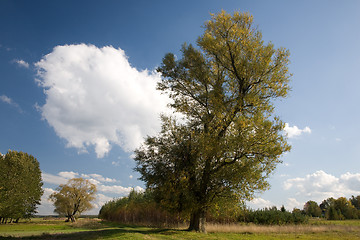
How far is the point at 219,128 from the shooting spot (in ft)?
66.7

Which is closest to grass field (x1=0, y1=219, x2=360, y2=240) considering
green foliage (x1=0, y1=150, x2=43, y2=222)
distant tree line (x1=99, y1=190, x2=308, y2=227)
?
distant tree line (x1=99, y1=190, x2=308, y2=227)

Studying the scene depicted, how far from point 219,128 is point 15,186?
136ft

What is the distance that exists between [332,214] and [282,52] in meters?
50.6

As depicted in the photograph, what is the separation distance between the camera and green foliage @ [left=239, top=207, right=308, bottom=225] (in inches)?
1283

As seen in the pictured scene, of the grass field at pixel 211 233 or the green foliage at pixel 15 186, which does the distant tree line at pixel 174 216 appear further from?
the green foliage at pixel 15 186

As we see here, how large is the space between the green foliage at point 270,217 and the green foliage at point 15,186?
38.3 meters

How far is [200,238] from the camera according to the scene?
50.1ft

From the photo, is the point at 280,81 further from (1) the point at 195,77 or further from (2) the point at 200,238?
(2) the point at 200,238

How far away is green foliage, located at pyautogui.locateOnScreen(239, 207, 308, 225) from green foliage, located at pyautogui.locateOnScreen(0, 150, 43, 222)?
3829cm

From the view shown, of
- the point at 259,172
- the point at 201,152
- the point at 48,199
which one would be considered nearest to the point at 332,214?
the point at 259,172

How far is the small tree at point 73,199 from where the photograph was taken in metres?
59.8

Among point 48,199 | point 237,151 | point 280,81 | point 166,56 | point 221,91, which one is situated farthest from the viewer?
point 48,199

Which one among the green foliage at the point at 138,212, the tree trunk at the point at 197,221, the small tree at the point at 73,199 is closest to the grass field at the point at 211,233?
the tree trunk at the point at 197,221

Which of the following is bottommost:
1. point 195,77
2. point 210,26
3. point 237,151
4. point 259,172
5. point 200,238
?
point 200,238
